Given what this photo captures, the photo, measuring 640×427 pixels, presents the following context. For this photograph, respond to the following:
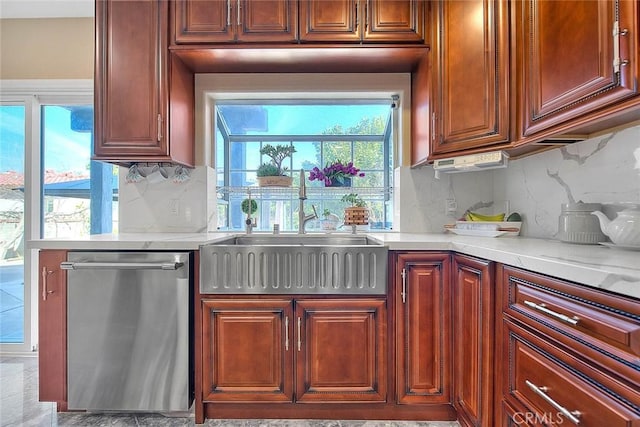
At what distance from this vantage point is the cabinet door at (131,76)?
1.96 metres

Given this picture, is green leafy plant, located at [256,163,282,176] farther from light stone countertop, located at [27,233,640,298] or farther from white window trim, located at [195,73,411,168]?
light stone countertop, located at [27,233,640,298]

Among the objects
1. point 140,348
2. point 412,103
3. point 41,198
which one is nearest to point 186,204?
point 140,348

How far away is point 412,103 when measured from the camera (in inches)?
91.8

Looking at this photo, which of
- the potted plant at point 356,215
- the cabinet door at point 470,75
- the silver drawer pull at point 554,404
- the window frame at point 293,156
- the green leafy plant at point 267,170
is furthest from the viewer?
the window frame at point 293,156

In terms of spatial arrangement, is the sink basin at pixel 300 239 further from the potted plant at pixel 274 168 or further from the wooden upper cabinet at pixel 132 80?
the wooden upper cabinet at pixel 132 80

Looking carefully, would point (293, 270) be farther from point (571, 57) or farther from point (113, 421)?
point (571, 57)

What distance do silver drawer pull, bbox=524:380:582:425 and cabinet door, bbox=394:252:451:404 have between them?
0.58 m

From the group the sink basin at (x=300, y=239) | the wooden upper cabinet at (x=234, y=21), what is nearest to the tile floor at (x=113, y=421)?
the sink basin at (x=300, y=239)

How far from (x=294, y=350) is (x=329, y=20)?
185 cm

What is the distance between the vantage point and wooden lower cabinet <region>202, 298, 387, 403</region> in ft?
5.48

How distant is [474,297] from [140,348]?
161cm

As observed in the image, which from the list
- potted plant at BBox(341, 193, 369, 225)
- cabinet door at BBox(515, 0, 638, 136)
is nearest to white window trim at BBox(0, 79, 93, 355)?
potted plant at BBox(341, 193, 369, 225)

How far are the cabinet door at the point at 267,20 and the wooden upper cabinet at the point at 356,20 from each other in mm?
70

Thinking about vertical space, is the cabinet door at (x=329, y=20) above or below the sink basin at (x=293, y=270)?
above
